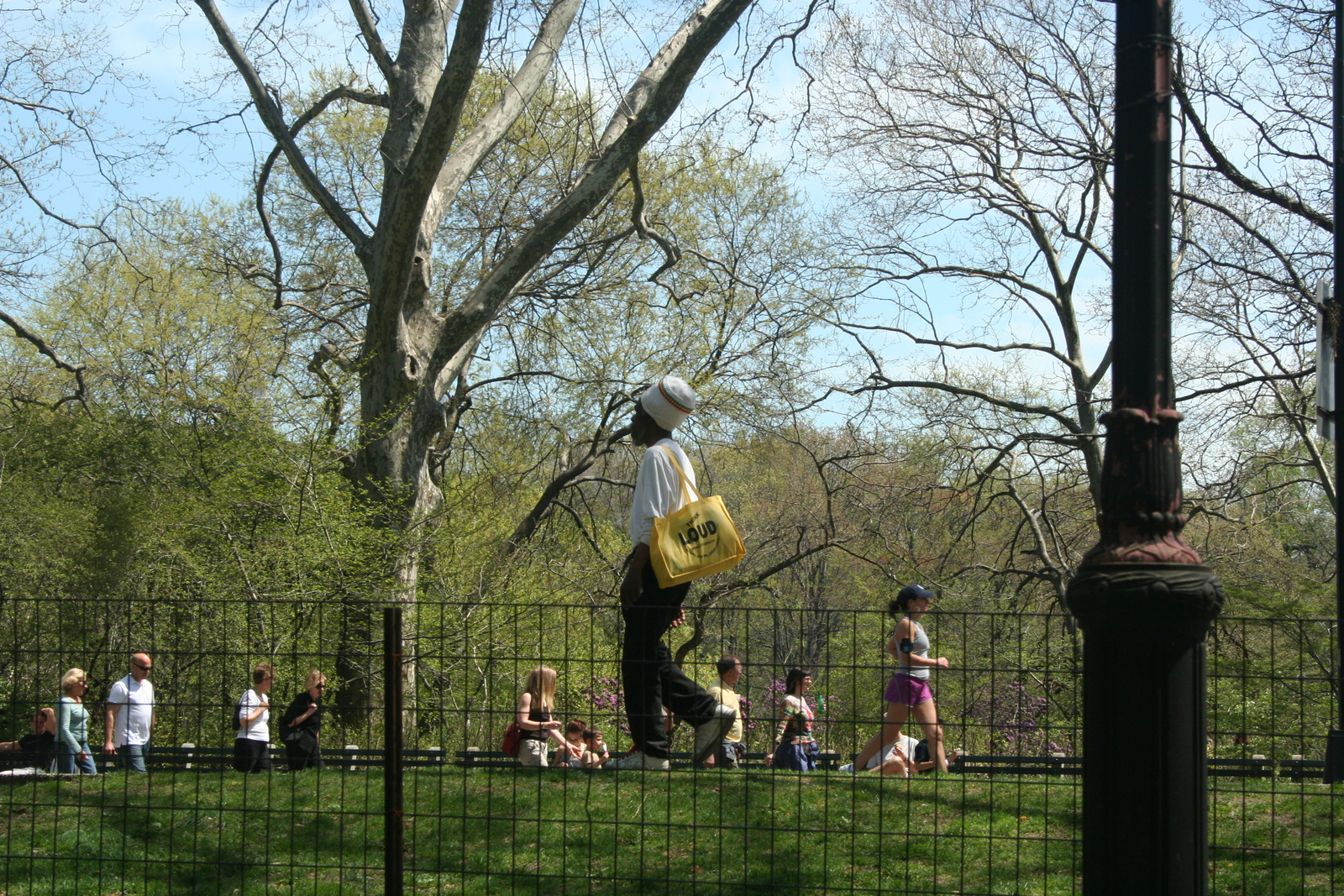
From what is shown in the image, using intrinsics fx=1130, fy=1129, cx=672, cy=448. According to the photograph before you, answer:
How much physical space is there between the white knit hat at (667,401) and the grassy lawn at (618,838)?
1895 millimetres

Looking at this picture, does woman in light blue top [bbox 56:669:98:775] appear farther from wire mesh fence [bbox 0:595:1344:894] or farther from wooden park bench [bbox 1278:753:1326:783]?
wooden park bench [bbox 1278:753:1326:783]

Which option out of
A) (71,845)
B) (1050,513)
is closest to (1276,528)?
(1050,513)

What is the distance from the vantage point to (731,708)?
6.57m

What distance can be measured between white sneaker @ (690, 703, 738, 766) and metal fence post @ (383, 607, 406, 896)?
1701 millimetres

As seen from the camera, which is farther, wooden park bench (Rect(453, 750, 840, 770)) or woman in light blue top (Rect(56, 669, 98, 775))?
woman in light blue top (Rect(56, 669, 98, 775))

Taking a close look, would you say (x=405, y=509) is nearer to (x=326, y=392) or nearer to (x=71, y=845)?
(x=326, y=392)

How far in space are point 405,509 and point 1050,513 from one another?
12.9 meters

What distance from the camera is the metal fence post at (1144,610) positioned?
2.89m

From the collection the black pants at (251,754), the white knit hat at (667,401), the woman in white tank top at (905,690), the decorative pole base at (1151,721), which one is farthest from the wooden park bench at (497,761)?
the decorative pole base at (1151,721)

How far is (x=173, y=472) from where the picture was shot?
15.6m

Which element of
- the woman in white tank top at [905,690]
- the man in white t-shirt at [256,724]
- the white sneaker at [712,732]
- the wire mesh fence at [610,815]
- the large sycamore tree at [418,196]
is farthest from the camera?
the large sycamore tree at [418,196]

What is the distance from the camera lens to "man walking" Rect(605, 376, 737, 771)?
5.48 meters

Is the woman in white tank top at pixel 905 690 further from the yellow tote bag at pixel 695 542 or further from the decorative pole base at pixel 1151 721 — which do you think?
the decorative pole base at pixel 1151 721

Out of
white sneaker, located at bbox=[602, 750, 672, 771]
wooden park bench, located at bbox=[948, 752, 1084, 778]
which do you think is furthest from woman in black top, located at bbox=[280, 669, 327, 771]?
wooden park bench, located at bbox=[948, 752, 1084, 778]
